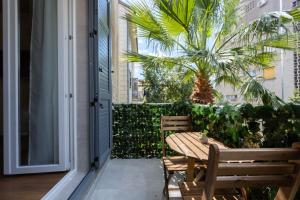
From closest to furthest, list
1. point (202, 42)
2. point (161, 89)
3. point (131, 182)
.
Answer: point (131, 182) < point (202, 42) < point (161, 89)

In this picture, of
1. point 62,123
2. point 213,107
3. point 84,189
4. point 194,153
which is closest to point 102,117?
point 62,123

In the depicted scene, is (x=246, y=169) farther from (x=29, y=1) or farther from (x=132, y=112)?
(x=132, y=112)

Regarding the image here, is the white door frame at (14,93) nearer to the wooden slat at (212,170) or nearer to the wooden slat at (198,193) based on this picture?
the wooden slat at (198,193)

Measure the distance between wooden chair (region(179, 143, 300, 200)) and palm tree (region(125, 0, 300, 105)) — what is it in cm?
282

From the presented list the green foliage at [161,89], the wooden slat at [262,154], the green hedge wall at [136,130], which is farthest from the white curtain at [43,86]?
the green foliage at [161,89]

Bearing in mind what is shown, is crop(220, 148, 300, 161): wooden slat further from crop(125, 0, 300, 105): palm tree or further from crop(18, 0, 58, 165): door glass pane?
crop(125, 0, 300, 105): palm tree

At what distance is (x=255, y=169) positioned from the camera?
1.28 meters

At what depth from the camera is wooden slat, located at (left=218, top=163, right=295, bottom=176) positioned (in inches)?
49.3

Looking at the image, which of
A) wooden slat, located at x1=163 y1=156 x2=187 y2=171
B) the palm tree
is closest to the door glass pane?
wooden slat, located at x1=163 y1=156 x2=187 y2=171

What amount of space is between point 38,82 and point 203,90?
277cm

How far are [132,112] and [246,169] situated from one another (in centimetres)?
400

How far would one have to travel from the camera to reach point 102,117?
11.9 feet

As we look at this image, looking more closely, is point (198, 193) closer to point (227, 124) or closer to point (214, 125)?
point (227, 124)

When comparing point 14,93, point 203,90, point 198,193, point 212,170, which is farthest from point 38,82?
point 203,90
